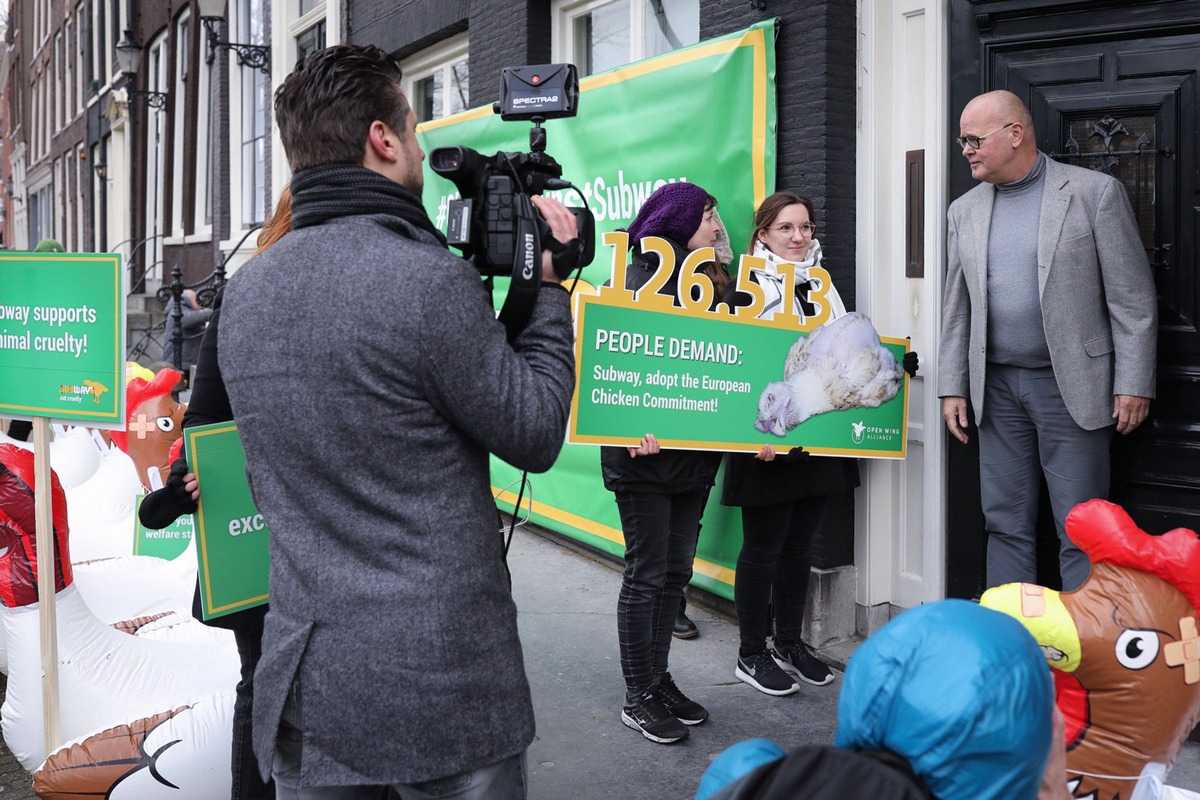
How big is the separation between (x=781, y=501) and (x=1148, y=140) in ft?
5.53

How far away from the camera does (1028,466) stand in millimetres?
3699

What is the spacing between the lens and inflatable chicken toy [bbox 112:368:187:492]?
4.70 m

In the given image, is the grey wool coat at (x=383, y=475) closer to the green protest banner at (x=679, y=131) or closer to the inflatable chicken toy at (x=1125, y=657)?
the inflatable chicken toy at (x=1125, y=657)

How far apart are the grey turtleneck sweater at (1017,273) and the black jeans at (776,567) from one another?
2.85 feet

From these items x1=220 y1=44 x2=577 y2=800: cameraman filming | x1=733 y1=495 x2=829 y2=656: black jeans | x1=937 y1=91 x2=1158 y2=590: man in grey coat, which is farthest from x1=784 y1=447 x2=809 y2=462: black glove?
x1=220 y1=44 x2=577 y2=800: cameraman filming

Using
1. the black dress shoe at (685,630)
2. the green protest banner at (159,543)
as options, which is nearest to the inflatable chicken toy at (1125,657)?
the black dress shoe at (685,630)

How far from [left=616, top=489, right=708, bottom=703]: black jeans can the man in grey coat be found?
1.02 m

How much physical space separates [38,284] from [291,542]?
2.30 metres

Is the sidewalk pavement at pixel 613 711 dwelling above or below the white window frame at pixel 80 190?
below

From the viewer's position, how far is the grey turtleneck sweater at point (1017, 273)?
11.7ft

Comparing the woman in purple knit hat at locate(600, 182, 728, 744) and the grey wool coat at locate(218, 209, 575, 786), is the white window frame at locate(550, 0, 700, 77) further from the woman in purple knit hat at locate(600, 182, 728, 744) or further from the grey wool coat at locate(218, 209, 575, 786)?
the grey wool coat at locate(218, 209, 575, 786)

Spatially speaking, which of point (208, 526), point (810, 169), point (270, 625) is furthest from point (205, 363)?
point (810, 169)

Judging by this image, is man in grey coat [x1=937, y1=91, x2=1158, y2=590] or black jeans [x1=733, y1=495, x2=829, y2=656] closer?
man in grey coat [x1=937, y1=91, x2=1158, y2=590]

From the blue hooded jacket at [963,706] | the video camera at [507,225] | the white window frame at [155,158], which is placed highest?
the white window frame at [155,158]
